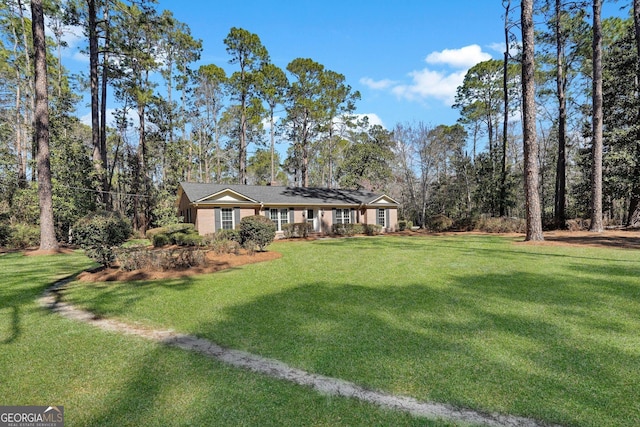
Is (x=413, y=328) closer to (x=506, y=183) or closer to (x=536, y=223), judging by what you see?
(x=536, y=223)

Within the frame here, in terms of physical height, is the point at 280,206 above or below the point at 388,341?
above

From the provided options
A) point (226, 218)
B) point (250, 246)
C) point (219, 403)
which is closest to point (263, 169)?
point (226, 218)

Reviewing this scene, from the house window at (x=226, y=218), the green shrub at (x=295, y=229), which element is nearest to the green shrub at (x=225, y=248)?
the house window at (x=226, y=218)

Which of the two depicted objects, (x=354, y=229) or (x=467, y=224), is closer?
(x=467, y=224)

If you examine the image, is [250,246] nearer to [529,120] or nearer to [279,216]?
[279,216]

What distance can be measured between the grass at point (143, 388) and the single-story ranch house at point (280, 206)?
527 inches

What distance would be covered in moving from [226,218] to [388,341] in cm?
1592

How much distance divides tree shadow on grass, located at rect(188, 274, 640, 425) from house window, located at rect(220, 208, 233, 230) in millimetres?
12937

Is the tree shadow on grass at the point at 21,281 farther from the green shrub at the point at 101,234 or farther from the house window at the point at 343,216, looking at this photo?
the house window at the point at 343,216

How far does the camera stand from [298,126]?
29.1 meters

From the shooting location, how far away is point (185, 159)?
2500 centimetres

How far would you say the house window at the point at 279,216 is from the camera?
20.2m

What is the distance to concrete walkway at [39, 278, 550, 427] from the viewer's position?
8.27 feet

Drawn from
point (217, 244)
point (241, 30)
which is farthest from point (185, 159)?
point (217, 244)
